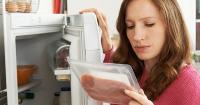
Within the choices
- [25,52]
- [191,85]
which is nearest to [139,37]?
[191,85]

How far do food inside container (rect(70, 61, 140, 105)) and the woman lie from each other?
0.23 meters

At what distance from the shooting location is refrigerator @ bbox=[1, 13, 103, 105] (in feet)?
3.90

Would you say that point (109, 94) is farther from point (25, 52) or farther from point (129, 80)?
point (25, 52)

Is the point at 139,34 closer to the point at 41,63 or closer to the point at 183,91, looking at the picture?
the point at 183,91

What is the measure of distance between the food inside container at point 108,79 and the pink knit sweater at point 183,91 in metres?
0.21

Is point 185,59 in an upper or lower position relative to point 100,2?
lower

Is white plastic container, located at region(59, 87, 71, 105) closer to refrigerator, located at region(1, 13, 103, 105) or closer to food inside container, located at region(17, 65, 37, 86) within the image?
refrigerator, located at region(1, 13, 103, 105)

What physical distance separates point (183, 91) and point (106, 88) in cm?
31

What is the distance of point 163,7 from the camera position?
3.72 ft

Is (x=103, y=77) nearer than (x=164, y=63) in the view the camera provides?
Yes

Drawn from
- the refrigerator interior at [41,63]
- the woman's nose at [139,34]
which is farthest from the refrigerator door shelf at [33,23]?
the woman's nose at [139,34]

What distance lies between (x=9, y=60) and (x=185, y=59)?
677 millimetres

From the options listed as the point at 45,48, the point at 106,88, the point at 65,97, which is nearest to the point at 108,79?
the point at 106,88

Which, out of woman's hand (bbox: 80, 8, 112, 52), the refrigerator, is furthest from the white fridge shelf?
woman's hand (bbox: 80, 8, 112, 52)
